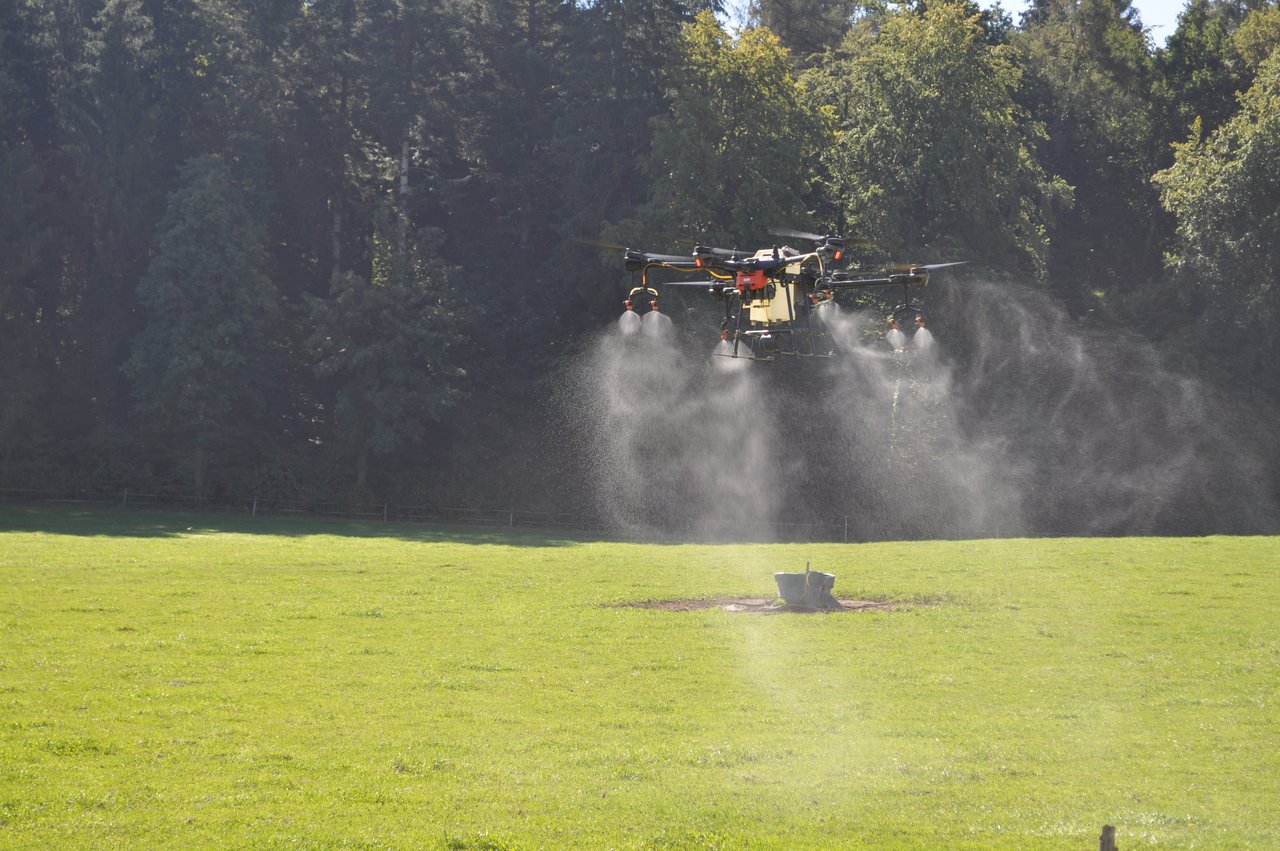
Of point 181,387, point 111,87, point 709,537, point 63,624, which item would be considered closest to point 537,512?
point 709,537

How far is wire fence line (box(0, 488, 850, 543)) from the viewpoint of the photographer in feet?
210

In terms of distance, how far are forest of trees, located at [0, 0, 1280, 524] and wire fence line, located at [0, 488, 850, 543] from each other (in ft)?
2.63

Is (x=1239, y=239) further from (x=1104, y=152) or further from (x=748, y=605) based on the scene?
(x=748, y=605)

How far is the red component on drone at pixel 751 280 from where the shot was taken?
84.4 feet

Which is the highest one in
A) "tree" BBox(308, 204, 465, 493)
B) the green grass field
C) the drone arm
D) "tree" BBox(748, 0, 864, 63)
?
"tree" BBox(748, 0, 864, 63)

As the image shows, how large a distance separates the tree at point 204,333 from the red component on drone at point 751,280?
44.4 meters

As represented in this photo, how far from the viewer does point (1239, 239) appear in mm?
62031

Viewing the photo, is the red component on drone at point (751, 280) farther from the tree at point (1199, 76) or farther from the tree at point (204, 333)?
the tree at point (1199, 76)

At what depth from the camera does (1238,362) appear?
2475 inches

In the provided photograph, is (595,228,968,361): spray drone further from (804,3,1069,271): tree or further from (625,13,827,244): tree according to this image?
(625,13,827,244): tree

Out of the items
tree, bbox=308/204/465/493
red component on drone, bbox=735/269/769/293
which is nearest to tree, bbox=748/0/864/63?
tree, bbox=308/204/465/493

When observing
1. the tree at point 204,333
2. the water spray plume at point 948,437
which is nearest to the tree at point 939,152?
the water spray plume at point 948,437

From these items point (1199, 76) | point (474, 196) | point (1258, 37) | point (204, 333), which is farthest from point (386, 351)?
point (1258, 37)

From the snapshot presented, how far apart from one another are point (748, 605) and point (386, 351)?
3593 centimetres
